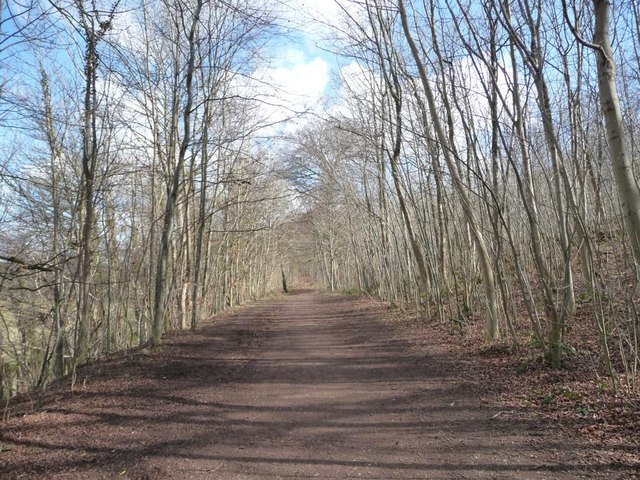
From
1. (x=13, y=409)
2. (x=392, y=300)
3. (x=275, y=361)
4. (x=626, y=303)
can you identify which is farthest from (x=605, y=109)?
(x=392, y=300)

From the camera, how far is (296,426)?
478 centimetres

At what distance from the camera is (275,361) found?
833cm

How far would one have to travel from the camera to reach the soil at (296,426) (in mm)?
3662

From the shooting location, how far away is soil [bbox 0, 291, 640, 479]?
12.0ft

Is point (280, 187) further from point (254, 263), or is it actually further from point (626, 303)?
point (626, 303)

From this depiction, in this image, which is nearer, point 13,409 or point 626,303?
point 626,303

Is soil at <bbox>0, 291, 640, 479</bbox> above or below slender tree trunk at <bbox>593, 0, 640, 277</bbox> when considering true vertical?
below

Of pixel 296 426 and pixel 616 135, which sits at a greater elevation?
pixel 616 135

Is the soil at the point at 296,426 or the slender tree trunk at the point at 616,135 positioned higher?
the slender tree trunk at the point at 616,135

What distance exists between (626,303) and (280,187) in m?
24.2

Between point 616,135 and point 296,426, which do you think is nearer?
point 616,135

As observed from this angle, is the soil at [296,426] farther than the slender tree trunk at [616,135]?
No

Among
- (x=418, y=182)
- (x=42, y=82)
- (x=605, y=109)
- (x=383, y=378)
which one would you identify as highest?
(x=42, y=82)

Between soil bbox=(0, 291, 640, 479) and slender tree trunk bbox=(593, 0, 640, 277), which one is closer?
soil bbox=(0, 291, 640, 479)
